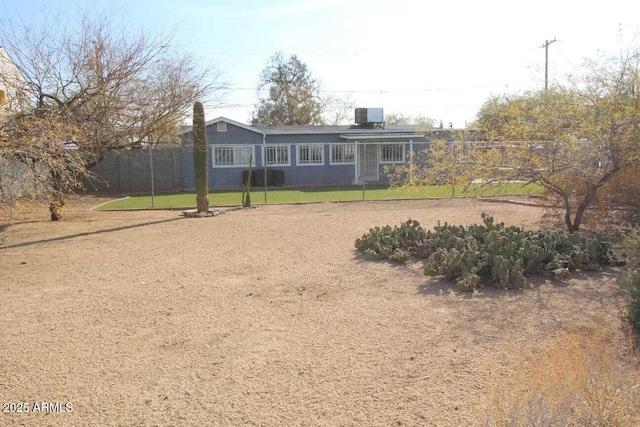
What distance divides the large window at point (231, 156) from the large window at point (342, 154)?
4494 millimetres

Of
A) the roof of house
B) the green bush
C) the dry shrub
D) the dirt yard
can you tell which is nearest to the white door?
the roof of house

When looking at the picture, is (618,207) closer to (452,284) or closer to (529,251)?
(529,251)

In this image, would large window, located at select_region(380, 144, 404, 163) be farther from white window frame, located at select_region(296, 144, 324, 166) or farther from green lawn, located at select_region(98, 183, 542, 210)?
green lawn, located at select_region(98, 183, 542, 210)

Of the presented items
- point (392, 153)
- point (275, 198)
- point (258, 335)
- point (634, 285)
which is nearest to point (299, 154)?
point (392, 153)

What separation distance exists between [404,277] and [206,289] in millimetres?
2579

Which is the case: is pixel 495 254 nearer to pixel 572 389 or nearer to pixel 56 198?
pixel 572 389

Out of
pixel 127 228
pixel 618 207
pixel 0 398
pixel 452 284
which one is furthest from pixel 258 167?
pixel 0 398

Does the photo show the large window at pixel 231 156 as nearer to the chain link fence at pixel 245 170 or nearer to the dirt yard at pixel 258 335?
the chain link fence at pixel 245 170

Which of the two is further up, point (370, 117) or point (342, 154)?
point (370, 117)

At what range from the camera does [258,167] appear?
89.7 feet

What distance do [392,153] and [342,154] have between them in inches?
108

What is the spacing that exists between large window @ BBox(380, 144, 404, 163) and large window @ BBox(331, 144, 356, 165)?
157cm

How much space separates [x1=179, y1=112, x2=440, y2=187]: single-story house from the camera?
2681 centimetres

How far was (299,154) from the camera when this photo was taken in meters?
27.9
